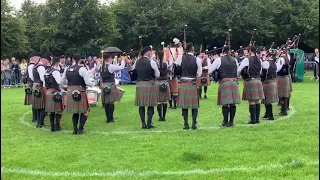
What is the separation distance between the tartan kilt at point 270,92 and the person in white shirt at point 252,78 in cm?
45

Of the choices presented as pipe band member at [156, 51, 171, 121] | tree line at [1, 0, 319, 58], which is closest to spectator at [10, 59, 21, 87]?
tree line at [1, 0, 319, 58]

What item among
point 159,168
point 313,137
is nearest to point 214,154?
point 159,168

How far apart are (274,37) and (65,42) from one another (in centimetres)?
1536

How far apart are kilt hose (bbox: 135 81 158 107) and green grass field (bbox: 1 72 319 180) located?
552mm

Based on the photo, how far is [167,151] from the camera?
21.9 feet

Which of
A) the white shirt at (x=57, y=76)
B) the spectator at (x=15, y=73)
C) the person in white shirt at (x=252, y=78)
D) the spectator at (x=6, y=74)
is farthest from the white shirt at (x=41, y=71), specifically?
the spectator at (x=15, y=73)

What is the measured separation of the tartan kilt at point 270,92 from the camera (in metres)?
9.50

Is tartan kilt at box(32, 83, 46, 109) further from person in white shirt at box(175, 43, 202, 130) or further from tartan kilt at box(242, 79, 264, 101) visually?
tartan kilt at box(242, 79, 264, 101)

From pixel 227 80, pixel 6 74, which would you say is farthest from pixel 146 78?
pixel 6 74

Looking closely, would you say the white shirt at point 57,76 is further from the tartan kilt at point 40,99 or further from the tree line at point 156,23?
the tree line at point 156,23

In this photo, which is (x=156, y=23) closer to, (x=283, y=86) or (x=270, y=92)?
(x=283, y=86)

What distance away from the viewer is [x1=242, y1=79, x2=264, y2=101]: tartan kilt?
901 cm

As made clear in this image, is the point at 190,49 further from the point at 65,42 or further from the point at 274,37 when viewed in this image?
the point at 274,37

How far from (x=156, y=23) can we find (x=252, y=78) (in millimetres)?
22504
